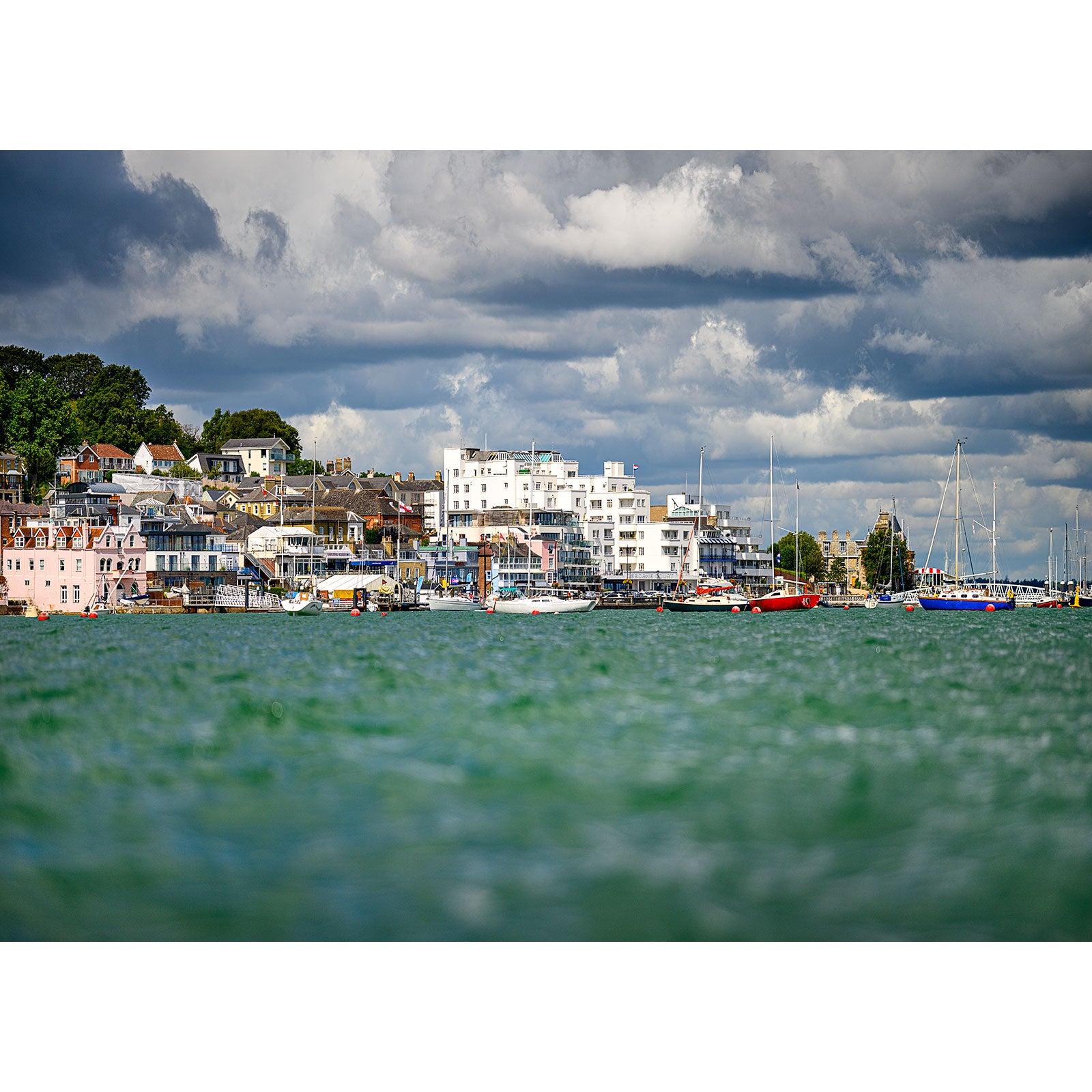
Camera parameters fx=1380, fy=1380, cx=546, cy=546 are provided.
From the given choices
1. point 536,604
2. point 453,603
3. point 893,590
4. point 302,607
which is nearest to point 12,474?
point 302,607

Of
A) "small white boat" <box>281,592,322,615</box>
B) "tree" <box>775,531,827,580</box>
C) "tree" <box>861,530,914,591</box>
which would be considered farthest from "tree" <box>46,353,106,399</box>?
"tree" <box>861,530,914,591</box>

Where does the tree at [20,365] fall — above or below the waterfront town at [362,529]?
above

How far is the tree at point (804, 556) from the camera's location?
282 feet

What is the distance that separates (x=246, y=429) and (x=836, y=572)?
44.4 m

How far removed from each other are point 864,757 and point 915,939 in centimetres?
429

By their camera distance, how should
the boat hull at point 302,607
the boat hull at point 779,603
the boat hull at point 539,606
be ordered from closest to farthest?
the boat hull at point 539,606 < the boat hull at point 302,607 < the boat hull at point 779,603

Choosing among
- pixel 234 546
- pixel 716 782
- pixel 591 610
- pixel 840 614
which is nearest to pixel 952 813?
pixel 716 782

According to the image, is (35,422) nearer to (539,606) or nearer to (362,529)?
(539,606)

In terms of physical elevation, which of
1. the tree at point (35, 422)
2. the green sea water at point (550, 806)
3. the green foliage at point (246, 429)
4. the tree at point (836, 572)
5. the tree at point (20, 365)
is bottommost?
the green sea water at point (550, 806)

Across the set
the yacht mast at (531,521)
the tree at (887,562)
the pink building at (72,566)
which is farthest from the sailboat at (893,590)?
the pink building at (72,566)

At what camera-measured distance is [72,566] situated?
46.2 meters

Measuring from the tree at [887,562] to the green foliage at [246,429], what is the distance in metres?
36.8

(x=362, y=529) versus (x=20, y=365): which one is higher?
(x=20, y=365)

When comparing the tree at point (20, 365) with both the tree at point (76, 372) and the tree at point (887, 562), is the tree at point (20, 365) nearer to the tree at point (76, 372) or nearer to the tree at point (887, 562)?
the tree at point (76, 372)
